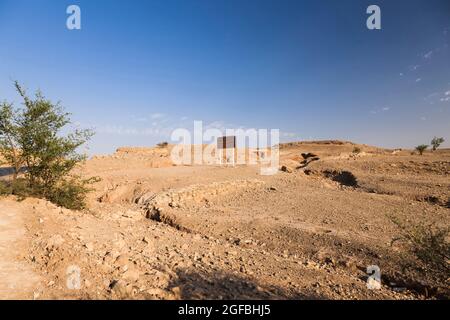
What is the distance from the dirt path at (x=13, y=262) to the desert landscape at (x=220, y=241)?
17 millimetres

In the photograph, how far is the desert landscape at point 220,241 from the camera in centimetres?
421

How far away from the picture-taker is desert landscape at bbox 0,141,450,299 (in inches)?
166

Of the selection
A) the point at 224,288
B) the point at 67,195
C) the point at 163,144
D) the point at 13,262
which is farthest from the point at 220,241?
the point at 163,144

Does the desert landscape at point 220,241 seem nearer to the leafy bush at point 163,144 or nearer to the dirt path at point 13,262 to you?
the dirt path at point 13,262

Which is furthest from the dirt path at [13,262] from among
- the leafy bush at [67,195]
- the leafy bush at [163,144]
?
the leafy bush at [163,144]

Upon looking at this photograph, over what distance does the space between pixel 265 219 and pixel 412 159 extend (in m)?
12.4

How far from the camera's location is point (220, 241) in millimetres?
6863

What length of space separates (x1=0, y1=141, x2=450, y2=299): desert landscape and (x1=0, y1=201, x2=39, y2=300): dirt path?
2 cm

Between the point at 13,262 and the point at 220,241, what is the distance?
3.86 meters

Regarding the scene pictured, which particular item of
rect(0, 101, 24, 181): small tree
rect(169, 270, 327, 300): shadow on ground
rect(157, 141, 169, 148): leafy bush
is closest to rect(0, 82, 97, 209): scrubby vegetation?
rect(0, 101, 24, 181): small tree

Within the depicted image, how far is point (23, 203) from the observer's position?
6.96 meters

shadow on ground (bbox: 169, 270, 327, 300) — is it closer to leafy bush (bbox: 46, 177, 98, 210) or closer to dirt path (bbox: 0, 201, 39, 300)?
dirt path (bbox: 0, 201, 39, 300)

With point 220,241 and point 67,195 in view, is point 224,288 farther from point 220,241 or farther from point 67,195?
point 67,195
